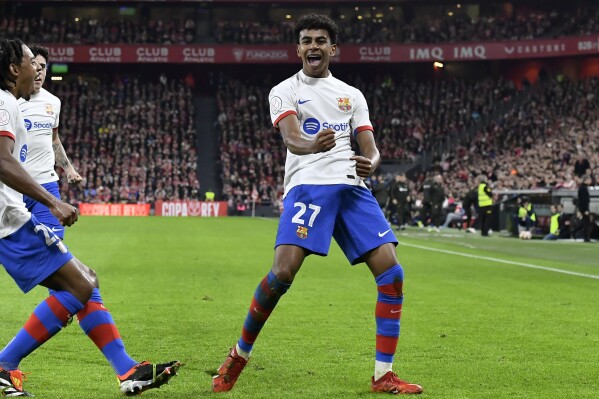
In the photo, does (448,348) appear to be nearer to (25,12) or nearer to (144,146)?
(144,146)

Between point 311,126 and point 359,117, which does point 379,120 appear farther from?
point 311,126

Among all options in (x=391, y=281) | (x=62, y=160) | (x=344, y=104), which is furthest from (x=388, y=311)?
(x=62, y=160)

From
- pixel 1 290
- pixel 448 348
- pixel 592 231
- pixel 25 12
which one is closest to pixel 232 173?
pixel 25 12

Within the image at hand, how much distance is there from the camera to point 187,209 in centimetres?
5144

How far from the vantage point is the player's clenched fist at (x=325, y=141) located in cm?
616

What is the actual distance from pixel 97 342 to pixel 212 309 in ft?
16.5

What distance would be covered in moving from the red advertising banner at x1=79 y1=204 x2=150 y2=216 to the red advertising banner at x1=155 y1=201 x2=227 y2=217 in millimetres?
702

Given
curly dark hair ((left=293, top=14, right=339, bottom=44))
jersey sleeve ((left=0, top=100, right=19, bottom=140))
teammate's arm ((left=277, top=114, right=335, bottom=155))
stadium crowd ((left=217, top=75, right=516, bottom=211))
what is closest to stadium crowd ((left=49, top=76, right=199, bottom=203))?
stadium crowd ((left=217, top=75, right=516, bottom=211))

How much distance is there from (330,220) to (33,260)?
6.05ft

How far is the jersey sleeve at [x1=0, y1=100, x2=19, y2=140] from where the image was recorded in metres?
5.50

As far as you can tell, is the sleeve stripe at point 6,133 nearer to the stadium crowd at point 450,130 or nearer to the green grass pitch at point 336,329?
the green grass pitch at point 336,329

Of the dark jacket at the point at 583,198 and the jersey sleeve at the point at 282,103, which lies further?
the dark jacket at the point at 583,198

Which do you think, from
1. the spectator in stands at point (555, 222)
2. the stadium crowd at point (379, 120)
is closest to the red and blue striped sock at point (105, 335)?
the spectator in stands at point (555, 222)

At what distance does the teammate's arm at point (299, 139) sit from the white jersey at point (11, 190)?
1.61 m
